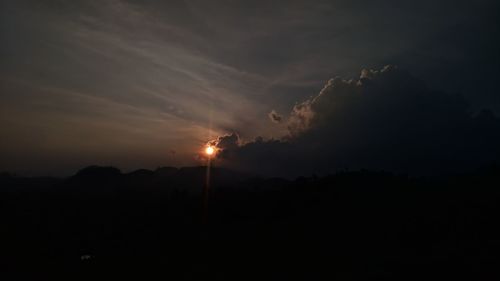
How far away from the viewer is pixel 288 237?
68438mm

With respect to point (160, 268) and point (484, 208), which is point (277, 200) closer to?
point (484, 208)

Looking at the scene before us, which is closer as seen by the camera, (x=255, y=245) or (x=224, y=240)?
(x=255, y=245)

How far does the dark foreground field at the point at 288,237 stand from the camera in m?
46.8

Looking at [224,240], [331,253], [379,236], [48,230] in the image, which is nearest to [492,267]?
[331,253]

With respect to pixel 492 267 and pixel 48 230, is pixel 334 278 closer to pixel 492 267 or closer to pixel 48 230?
pixel 492 267

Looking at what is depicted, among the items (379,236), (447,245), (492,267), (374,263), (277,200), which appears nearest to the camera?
(492,267)

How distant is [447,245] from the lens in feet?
171

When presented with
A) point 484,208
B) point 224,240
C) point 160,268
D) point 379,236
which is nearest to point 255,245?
point 224,240

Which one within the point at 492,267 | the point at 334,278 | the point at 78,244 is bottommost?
the point at 78,244

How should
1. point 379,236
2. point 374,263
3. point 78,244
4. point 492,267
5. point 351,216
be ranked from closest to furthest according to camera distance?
point 492,267 < point 374,263 < point 379,236 < point 351,216 < point 78,244

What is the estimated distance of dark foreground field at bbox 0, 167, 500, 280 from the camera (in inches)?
1841

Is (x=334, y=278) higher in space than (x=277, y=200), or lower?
lower

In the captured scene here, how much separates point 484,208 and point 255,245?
45.8 m

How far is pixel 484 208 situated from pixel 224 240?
51369 mm
